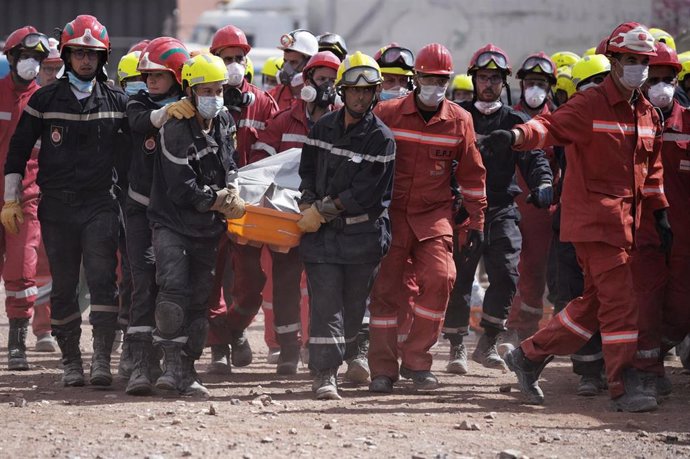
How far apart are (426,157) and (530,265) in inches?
101

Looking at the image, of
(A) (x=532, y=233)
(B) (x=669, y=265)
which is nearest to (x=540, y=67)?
(A) (x=532, y=233)

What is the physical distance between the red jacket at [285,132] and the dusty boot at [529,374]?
2388 millimetres

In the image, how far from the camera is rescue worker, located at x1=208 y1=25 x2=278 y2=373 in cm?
1029

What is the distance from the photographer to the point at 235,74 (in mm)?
10297

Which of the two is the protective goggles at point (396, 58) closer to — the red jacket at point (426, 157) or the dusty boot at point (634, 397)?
the red jacket at point (426, 157)

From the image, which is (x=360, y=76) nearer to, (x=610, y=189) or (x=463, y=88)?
(x=610, y=189)

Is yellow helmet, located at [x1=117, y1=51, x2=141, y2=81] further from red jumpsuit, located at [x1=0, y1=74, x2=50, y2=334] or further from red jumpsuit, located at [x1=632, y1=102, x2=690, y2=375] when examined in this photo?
red jumpsuit, located at [x1=632, y1=102, x2=690, y2=375]

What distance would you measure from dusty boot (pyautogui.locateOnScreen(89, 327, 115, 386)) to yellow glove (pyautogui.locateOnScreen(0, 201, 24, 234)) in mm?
849

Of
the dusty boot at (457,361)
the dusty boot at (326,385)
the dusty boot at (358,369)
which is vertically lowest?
the dusty boot at (457,361)

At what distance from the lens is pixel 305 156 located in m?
9.30

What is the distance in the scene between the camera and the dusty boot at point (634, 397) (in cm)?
875

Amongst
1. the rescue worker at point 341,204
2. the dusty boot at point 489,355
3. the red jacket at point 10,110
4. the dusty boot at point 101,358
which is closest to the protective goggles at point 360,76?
the rescue worker at point 341,204

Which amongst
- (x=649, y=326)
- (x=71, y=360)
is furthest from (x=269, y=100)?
(x=649, y=326)

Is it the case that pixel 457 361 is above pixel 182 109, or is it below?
below
